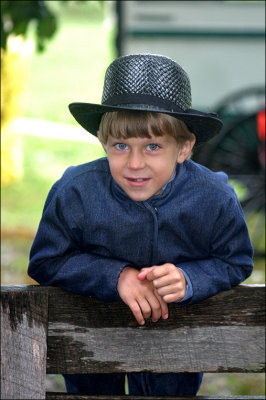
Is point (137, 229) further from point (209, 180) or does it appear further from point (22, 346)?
point (22, 346)

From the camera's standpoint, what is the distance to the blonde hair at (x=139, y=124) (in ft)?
5.76

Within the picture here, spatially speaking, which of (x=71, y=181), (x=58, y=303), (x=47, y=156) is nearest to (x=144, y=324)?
(x=58, y=303)

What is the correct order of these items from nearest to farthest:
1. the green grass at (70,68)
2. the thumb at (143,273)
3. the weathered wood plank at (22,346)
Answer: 1. the weathered wood plank at (22,346)
2. the thumb at (143,273)
3. the green grass at (70,68)

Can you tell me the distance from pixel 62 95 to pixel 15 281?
965 centimetres

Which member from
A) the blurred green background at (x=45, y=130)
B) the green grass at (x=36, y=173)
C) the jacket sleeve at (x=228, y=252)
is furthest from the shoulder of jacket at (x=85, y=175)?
the green grass at (x=36, y=173)

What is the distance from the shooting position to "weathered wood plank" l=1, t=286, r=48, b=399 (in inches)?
64.9

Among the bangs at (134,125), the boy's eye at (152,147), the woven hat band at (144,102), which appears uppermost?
the woven hat band at (144,102)

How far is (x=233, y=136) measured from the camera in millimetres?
5316

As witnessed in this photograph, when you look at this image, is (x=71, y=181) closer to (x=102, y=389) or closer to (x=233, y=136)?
(x=102, y=389)

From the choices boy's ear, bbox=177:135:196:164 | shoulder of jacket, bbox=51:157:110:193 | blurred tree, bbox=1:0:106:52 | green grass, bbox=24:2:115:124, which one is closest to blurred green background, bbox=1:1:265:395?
green grass, bbox=24:2:115:124

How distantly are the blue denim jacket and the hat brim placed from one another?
0.13 meters

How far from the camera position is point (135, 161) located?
1757mm

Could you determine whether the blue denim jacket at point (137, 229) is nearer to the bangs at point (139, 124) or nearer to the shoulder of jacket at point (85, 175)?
the shoulder of jacket at point (85, 175)

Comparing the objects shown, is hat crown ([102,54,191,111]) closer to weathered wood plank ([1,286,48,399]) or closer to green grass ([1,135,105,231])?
weathered wood plank ([1,286,48,399])
